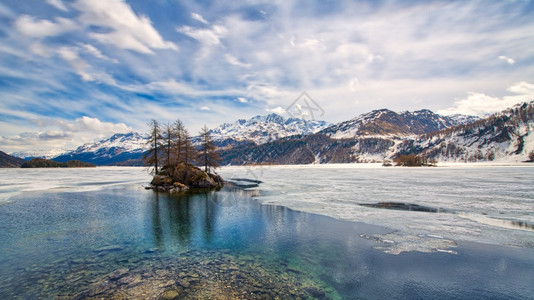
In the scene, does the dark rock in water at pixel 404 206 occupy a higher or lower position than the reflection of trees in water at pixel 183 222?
lower

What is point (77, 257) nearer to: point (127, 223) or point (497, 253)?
point (127, 223)

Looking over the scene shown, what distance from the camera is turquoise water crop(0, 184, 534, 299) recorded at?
32.1 feet

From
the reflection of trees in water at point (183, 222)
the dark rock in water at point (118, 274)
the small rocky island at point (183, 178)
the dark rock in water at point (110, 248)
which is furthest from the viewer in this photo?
the small rocky island at point (183, 178)

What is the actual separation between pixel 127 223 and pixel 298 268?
1613 cm

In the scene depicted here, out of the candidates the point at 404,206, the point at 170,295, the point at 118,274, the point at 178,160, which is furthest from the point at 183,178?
the point at 170,295

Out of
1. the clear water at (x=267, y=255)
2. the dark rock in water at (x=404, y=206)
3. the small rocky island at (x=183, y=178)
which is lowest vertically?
the dark rock in water at (x=404, y=206)

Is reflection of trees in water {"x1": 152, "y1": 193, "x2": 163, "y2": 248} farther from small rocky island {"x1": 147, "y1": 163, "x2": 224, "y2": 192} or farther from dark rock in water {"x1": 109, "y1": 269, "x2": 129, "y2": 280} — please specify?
small rocky island {"x1": 147, "y1": 163, "x2": 224, "y2": 192}

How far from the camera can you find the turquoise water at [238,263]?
9781 mm

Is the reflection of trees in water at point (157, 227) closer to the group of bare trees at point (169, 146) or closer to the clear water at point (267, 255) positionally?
the clear water at point (267, 255)

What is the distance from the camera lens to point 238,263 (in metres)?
12.7

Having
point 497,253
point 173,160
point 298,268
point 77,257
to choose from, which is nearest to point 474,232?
point 497,253

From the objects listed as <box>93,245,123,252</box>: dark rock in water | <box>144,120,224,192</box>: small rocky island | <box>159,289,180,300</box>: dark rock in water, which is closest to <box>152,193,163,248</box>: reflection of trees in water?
<box>93,245,123,252</box>: dark rock in water

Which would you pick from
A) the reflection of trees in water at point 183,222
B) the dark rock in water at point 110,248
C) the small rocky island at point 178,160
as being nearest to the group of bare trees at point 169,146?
the small rocky island at point 178,160

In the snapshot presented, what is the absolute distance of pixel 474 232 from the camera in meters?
16.6
